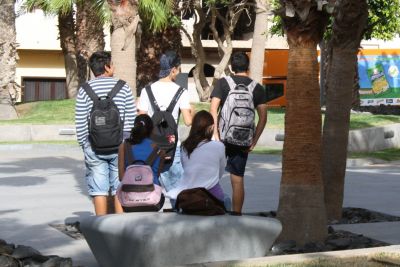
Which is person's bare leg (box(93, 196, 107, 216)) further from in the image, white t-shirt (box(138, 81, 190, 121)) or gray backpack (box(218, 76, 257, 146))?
gray backpack (box(218, 76, 257, 146))

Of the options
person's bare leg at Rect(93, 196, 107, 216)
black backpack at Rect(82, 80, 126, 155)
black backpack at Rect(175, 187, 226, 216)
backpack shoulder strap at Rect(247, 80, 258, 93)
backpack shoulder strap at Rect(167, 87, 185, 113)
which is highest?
backpack shoulder strap at Rect(247, 80, 258, 93)

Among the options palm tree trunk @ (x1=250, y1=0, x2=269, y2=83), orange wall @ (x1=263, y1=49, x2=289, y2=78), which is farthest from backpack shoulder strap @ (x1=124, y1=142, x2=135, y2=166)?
orange wall @ (x1=263, y1=49, x2=289, y2=78)

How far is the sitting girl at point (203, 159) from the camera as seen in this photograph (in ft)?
25.7

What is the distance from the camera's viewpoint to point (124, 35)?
1082cm

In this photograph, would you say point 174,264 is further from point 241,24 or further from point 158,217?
point 241,24

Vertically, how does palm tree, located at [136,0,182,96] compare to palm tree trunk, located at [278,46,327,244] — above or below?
above

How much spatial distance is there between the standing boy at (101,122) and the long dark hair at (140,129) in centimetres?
43

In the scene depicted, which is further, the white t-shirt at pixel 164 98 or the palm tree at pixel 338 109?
the palm tree at pixel 338 109

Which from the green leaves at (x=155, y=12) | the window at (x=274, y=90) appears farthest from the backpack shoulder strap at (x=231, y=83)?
the window at (x=274, y=90)

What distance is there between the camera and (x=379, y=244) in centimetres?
855

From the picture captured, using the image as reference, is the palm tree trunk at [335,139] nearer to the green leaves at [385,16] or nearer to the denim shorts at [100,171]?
the denim shorts at [100,171]

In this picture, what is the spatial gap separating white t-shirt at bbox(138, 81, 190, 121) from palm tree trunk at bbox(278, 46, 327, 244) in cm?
101

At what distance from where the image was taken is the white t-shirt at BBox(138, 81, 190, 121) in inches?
347

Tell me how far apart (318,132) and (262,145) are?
15716mm
